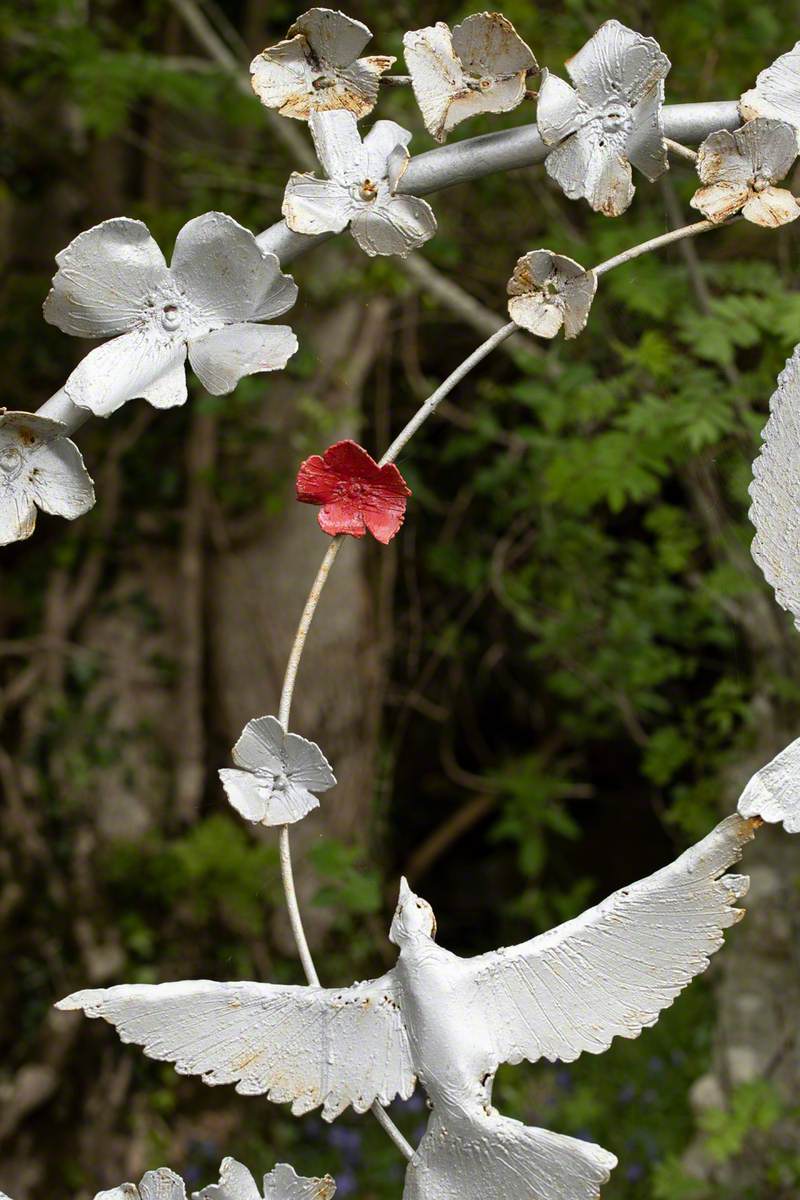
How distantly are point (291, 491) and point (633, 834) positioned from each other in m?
1.73

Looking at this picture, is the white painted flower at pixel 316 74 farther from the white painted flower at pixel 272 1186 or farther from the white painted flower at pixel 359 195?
the white painted flower at pixel 272 1186

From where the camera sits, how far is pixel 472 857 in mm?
3883

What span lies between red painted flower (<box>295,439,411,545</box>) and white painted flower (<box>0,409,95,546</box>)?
0.13 meters

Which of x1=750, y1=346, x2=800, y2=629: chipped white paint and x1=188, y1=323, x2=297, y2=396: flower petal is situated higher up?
x1=188, y1=323, x2=297, y2=396: flower petal

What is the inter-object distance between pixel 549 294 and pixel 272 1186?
1.65 ft

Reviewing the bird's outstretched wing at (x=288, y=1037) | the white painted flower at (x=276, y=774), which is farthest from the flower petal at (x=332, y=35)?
the bird's outstretched wing at (x=288, y=1037)

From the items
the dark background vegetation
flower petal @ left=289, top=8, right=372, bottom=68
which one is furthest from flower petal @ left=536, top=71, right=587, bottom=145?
the dark background vegetation

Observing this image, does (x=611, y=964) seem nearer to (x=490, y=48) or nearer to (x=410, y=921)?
(x=410, y=921)

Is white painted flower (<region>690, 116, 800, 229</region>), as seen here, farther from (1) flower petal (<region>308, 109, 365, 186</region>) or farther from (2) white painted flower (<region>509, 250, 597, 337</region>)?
(1) flower petal (<region>308, 109, 365, 186</region>)

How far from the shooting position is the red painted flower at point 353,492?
27.9 inches

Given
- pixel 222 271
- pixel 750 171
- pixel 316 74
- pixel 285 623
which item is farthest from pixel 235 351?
pixel 285 623

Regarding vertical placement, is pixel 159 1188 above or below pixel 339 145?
below

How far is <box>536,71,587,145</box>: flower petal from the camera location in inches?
26.8

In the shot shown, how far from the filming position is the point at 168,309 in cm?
71
